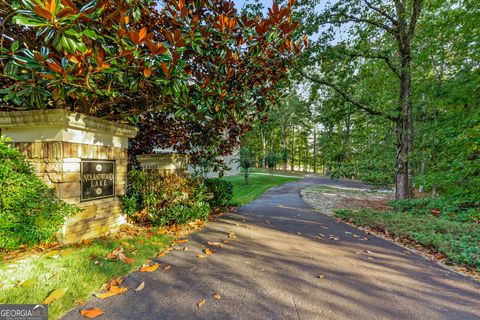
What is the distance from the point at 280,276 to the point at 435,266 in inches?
93.7

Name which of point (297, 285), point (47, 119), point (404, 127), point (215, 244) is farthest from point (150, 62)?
point (404, 127)

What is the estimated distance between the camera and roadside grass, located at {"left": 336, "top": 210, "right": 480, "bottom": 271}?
3.45 meters

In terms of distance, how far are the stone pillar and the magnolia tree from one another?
34 centimetres

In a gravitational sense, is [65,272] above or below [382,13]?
below

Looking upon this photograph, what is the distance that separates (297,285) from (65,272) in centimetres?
266

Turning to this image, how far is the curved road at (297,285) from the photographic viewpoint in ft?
7.09

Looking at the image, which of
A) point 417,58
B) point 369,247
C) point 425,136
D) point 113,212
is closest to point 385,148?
point 425,136

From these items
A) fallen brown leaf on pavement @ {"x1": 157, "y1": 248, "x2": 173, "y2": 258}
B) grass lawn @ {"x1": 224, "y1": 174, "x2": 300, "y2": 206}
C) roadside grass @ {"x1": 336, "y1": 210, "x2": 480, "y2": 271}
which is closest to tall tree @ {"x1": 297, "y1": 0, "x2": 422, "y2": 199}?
roadside grass @ {"x1": 336, "y1": 210, "x2": 480, "y2": 271}

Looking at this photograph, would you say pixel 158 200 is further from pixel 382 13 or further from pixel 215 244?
pixel 382 13

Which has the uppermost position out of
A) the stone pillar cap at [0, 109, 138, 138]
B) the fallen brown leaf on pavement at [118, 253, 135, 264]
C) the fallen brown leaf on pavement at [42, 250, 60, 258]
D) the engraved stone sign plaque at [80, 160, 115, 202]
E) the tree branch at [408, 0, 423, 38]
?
the tree branch at [408, 0, 423, 38]

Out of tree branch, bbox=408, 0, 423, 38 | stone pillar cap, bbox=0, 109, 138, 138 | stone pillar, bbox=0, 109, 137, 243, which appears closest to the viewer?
stone pillar cap, bbox=0, 109, 138, 138

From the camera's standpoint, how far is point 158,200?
465cm

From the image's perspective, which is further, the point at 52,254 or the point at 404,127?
the point at 404,127

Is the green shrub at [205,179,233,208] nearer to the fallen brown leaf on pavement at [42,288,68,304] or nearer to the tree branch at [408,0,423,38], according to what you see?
the fallen brown leaf on pavement at [42,288,68,304]
